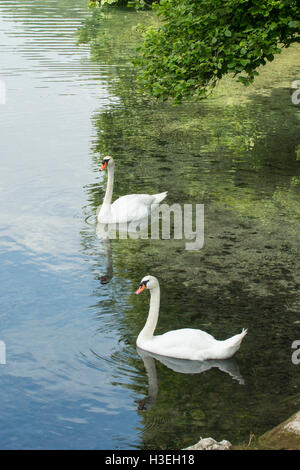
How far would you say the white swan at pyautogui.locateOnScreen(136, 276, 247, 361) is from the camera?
31.1ft

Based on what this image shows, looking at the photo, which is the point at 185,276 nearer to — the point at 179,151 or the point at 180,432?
the point at 180,432

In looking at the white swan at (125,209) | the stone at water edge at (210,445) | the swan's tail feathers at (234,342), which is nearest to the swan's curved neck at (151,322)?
the swan's tail feathers at (234,342)

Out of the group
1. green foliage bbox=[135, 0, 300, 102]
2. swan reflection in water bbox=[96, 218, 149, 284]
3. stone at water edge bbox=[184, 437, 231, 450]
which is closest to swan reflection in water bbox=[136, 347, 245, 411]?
stone at water edge bbox=[184, 437, 231, 450]

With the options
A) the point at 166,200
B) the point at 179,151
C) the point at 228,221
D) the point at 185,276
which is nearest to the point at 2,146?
the point at 179,151

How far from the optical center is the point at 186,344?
9609mm

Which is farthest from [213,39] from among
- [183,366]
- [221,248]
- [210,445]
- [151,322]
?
[210,445]

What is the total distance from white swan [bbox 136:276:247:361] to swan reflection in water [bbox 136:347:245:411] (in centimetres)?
7

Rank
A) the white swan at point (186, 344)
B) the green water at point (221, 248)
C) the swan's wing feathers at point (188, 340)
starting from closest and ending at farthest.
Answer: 1. the green water at point (221, 248)
2. the white swan at point (186, 344)
3. the swan's wing feathers at point (188, 340)

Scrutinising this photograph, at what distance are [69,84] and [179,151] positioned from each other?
1154 cm

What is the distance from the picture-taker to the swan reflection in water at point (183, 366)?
9.26 meters

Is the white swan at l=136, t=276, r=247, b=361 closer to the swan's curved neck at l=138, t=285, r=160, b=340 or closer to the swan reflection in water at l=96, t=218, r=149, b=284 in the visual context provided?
the swan's curved neck at l=138, t=285, r=160, b=340

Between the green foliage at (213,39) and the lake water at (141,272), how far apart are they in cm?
239

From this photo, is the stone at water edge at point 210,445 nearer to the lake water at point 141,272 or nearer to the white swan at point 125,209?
the lake water at point 141,272

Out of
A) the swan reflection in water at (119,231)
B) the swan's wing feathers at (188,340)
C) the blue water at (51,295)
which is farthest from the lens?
the swan reflection in water at (119,231)
